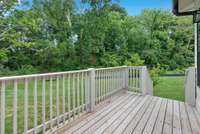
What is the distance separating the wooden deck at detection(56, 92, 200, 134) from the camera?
376 centimetres

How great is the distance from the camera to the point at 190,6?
474 centimetres

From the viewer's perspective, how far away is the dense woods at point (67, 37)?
14.4 metres

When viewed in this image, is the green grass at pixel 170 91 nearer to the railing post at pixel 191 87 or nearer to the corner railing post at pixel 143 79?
the corner railing post at pixel 143 79

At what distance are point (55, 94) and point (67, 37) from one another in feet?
43.1

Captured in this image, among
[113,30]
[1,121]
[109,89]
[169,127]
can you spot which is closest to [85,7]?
[113,30]

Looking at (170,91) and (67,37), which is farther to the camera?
(67,37)

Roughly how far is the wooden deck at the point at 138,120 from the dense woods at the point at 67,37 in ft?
27.7

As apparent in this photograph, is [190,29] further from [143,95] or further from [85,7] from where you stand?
[143,95]

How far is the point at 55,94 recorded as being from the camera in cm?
425

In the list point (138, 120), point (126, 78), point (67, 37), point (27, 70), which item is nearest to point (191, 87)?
point (138, 120)

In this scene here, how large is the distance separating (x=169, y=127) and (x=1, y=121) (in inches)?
100

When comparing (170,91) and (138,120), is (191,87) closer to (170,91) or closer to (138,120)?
(138,120)

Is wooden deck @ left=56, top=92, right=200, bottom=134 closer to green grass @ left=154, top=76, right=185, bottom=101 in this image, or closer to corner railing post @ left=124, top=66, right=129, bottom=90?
corner railing post @ left=124, top=66, right=129, bottom=90

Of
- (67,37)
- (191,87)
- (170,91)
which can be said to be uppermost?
(67,37)
